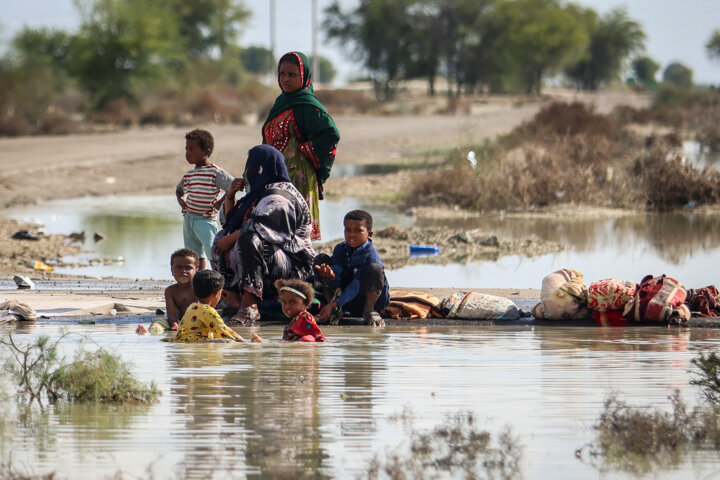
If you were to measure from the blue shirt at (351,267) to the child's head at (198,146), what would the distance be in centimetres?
143

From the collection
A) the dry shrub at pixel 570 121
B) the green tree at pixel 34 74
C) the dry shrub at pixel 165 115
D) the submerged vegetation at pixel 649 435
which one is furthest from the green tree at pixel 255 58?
the submerged vegetation at pixel 649 435

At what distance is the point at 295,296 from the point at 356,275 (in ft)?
2.31

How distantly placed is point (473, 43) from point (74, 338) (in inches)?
2528

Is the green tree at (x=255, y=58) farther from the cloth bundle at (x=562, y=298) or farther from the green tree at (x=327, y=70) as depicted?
the cloth bundle at (x=562, y=298)

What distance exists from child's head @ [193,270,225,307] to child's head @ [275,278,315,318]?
0.41 metres

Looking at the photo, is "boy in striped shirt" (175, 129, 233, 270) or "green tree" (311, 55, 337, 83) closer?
"boy in striped shirt" (175, 129, 233, 270)

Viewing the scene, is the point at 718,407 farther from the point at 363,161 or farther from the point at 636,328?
the point at 363,161

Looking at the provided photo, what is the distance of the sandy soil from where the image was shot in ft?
45.0

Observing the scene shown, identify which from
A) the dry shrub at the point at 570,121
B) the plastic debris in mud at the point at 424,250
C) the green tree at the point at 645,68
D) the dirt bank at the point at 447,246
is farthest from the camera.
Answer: the green tree at the point at 645,68

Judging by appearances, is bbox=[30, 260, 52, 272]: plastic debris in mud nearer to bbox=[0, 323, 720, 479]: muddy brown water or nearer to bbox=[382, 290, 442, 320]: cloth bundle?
bbox=[0, 323, 720, 479]: muddy brown water

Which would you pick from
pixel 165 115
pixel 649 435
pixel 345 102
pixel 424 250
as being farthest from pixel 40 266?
pixel 345 102

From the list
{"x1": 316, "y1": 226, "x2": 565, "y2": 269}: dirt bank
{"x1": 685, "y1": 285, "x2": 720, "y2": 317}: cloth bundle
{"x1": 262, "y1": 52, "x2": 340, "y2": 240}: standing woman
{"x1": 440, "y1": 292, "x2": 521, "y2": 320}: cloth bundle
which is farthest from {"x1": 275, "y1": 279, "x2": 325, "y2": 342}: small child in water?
{"x1": 316, "y1": 226, "x2": 565, "y2": 269}: dirt bank

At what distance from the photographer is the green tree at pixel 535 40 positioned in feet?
229

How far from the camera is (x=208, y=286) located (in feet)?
25.3
